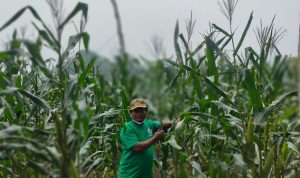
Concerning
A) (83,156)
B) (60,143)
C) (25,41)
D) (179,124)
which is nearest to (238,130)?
(179,124)

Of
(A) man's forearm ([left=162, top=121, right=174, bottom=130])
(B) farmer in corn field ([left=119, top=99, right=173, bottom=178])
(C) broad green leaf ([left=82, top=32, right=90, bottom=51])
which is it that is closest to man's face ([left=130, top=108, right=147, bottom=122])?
(B) farmer in corn field ([left=119, top=99, right=173, bottom=178])

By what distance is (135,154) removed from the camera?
389 centimetres

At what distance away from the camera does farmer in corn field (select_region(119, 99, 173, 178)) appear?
3.79 metres

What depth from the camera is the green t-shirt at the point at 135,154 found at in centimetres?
384

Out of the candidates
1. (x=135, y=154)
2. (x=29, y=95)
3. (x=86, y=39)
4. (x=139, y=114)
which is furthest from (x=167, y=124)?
(x=29, y=95)

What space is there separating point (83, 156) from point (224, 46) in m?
→ 1.41

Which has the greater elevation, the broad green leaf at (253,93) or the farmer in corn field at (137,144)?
the broad green leaf at (253,93)

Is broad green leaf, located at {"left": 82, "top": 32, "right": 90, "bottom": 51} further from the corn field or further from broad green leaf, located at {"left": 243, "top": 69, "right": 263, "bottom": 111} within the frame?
broad green leaf, located at {"left": 243, "top": 69, "right": 263, "bottom": 111}

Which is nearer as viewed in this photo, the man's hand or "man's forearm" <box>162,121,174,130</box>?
the man's hand

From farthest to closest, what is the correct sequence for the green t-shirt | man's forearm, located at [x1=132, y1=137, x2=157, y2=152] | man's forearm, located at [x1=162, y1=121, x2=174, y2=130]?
the green t-shirt, man's forearm, located at [x1=162, y1=121, x2=174, y2=130], man's forearm, located at [x1=132, y1=137, x2=157, y2=152]

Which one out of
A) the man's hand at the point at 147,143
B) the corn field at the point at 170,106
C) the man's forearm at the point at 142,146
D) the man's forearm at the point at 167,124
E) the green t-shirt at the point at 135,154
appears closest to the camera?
the corn field at the point at 170,106

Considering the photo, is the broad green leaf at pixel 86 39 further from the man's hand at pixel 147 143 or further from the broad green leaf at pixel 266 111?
the broad green leaf at pixel 266 111

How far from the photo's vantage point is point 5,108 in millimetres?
3711

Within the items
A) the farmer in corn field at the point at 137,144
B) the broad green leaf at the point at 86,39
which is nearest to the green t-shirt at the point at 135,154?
the farmer in corn field at the point at 137,144
